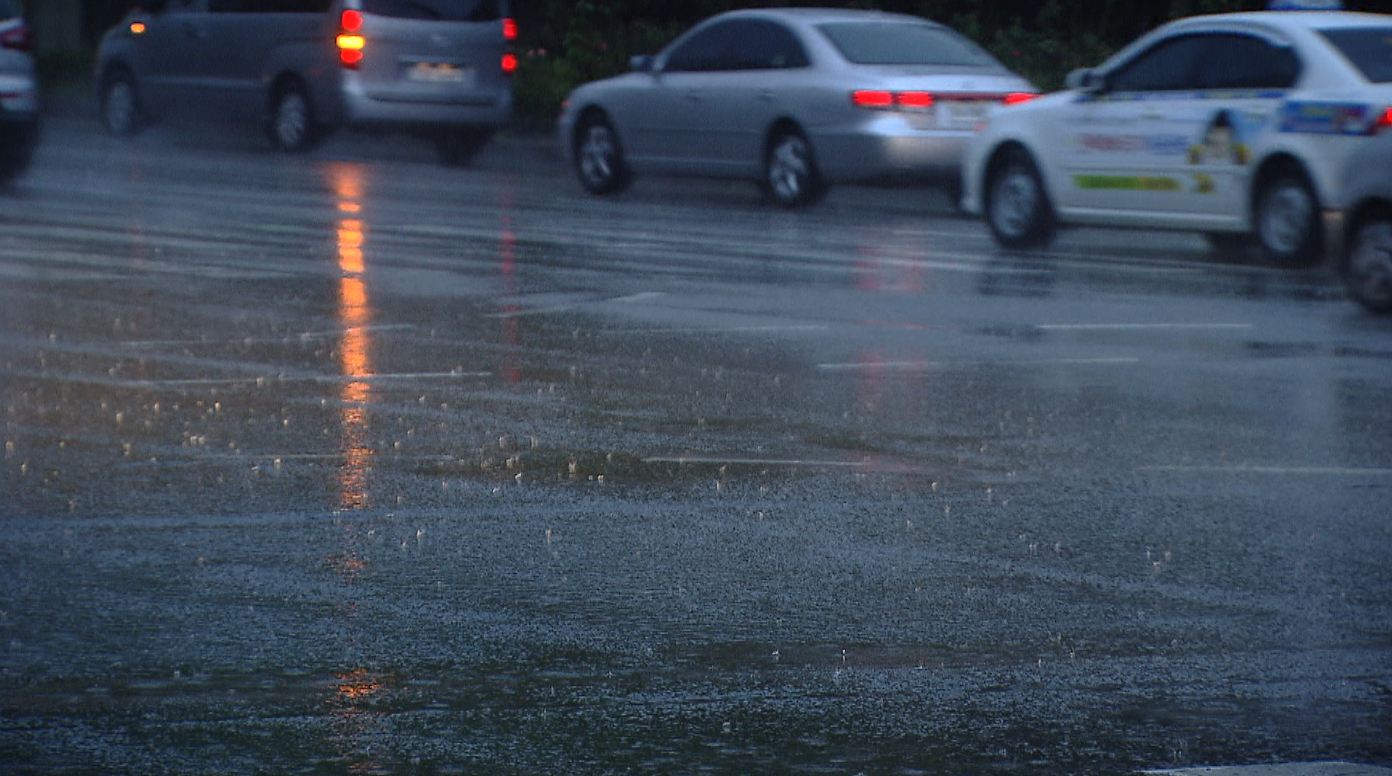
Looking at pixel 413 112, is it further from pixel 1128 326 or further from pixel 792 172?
pixel 1128 326

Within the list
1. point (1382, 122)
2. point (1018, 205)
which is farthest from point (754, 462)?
point (1018, 205)

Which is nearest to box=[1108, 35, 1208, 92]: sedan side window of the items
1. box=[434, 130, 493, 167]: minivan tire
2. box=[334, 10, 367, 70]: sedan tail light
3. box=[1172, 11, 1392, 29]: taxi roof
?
box=[1172, 11, 1392, 29]: taxi roof

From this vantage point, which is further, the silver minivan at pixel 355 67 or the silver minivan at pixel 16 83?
the silver minivan at pixel 355 67

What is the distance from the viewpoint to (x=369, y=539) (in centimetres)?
681

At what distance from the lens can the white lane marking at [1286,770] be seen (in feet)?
15.0

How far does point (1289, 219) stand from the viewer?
14766 mm

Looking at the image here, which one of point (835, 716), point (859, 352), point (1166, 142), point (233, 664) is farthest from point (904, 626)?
point (1166, 142)

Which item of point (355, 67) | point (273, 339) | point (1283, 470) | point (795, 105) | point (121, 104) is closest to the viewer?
point (1283, 470)

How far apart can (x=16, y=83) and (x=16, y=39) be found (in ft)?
1.07

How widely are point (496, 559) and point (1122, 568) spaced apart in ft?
5.12

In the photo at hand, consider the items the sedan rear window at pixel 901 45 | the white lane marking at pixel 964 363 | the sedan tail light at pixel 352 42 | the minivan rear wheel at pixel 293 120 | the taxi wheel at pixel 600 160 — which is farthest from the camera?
the minivan rear wheel at pixel 293 120

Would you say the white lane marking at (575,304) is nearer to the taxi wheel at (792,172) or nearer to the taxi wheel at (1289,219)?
the taxi wheel at (1289,219)

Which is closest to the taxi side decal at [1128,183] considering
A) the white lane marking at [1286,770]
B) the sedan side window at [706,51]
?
the sedan side window at [706,51]

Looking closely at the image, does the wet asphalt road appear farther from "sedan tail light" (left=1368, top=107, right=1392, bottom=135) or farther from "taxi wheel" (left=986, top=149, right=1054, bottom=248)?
"taxi wheel" (left=986, top=149, right=1054, bottom=248)
